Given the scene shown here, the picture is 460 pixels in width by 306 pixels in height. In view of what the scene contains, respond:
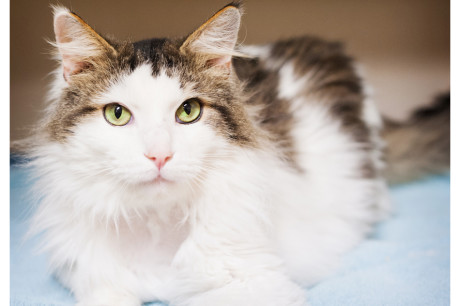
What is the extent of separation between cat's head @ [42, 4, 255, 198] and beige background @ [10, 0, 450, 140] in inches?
3.3

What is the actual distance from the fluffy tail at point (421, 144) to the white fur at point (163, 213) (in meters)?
1.06

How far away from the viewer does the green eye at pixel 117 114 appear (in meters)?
1.07

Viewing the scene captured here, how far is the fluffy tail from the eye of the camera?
225cm

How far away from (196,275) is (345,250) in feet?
→ 2.15

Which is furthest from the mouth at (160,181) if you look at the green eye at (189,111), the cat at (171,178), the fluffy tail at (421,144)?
the fluffy tail at (421,144)

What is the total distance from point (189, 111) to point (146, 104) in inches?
4.6

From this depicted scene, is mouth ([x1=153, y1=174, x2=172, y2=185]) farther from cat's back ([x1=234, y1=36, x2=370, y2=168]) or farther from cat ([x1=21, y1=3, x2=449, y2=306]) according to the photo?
cat's back ([x1=234, y1=36, x2=370, y2=168])

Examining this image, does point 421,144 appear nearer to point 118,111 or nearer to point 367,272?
point 367,272

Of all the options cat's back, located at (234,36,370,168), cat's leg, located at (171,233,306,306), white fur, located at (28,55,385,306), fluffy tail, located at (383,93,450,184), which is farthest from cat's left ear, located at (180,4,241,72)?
fluffy tail, located at (383,93,450,184)

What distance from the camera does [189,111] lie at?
111 centimetres

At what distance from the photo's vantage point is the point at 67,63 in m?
1.12

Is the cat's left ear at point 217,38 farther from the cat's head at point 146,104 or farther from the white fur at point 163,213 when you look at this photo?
the white fur at point 163,213

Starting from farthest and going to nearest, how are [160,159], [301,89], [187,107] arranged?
A: [301,89]
[187,107]
[160,159]

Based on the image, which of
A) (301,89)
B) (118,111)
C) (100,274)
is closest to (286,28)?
(301,89)
